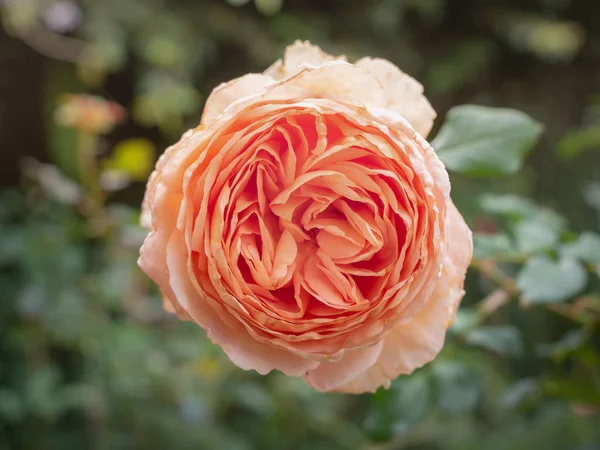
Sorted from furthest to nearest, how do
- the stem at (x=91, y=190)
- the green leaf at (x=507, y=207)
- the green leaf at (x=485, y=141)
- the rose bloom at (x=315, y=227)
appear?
the stem at (x=91, y=190) < the green leaf at (x=507, y=207) < the green leaf at (x=485, y=141) < the rose bloom at (x=315, y=227)

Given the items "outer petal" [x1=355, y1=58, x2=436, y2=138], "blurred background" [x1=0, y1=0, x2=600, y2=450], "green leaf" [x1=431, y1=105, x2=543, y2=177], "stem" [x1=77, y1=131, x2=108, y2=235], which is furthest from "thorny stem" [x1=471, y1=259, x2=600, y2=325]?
"stem" [x1=77, y1=131, x2=108, y2=235]

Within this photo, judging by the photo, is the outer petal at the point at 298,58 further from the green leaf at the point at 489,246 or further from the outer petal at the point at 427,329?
the green leaf at the point at 489,246

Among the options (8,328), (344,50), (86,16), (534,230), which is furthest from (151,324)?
(534,230)

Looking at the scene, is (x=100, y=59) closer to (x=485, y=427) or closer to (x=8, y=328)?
(x=8, y=328)

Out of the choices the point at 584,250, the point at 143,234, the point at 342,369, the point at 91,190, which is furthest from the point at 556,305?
the point at 91,190

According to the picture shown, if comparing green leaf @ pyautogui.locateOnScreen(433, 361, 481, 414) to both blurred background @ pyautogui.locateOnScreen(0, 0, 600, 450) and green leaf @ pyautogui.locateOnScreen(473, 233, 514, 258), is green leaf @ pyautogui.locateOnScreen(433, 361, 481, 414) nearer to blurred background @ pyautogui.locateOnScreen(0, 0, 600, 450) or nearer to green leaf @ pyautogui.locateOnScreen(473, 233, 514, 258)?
blurred background @ pyautogui.locateOnScreen(0, 0, 600, 450)

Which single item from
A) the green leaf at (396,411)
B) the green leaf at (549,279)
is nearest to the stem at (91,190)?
the green leaf at (396,411)
